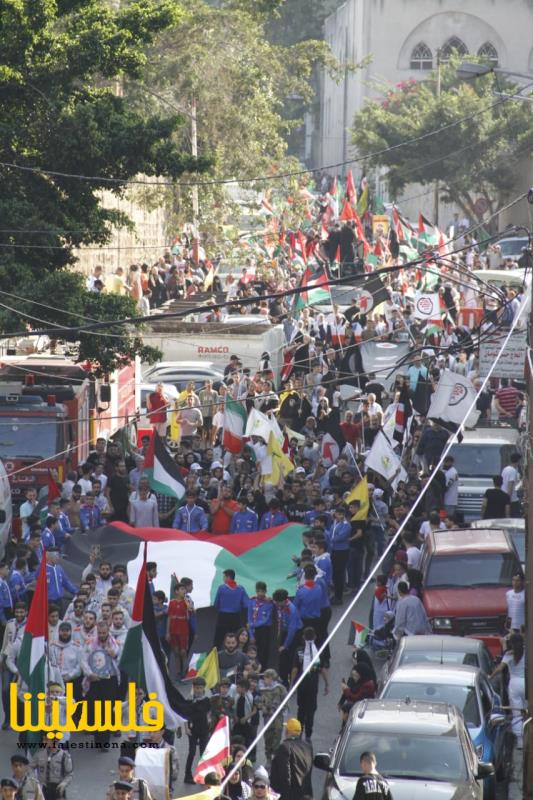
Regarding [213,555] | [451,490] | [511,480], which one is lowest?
[213,555]

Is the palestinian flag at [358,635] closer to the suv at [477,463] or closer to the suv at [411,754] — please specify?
the suv at [411,754]

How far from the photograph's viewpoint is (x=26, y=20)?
2428cm

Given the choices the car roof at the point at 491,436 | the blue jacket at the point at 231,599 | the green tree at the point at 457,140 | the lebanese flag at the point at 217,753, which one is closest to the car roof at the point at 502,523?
the car roof at the point at 491,436

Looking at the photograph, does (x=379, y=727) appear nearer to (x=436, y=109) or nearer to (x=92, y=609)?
(x=92, y=609)

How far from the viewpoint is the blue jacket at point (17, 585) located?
703 inches

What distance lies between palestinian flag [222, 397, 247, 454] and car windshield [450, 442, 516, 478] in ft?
10.8

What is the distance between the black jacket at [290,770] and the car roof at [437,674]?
202 centimetres

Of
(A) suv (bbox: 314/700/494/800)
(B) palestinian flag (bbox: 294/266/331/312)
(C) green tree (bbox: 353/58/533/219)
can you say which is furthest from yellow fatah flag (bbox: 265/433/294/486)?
(C) green tree (bbox: 353/58/533/219)

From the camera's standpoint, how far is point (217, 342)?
34344mm

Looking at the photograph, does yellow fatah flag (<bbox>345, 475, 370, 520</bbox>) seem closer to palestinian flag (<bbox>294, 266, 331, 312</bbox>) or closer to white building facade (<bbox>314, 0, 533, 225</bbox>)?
palestinian flag (<bbox>294, 266, 331, 312</bbox>)

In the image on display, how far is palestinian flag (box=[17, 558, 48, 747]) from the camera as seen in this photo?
47.6 feet

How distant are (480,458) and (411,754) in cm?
1240

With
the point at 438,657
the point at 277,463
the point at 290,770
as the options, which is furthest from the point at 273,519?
the point at 290,770

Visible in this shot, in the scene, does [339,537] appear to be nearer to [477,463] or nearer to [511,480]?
[511,480]
